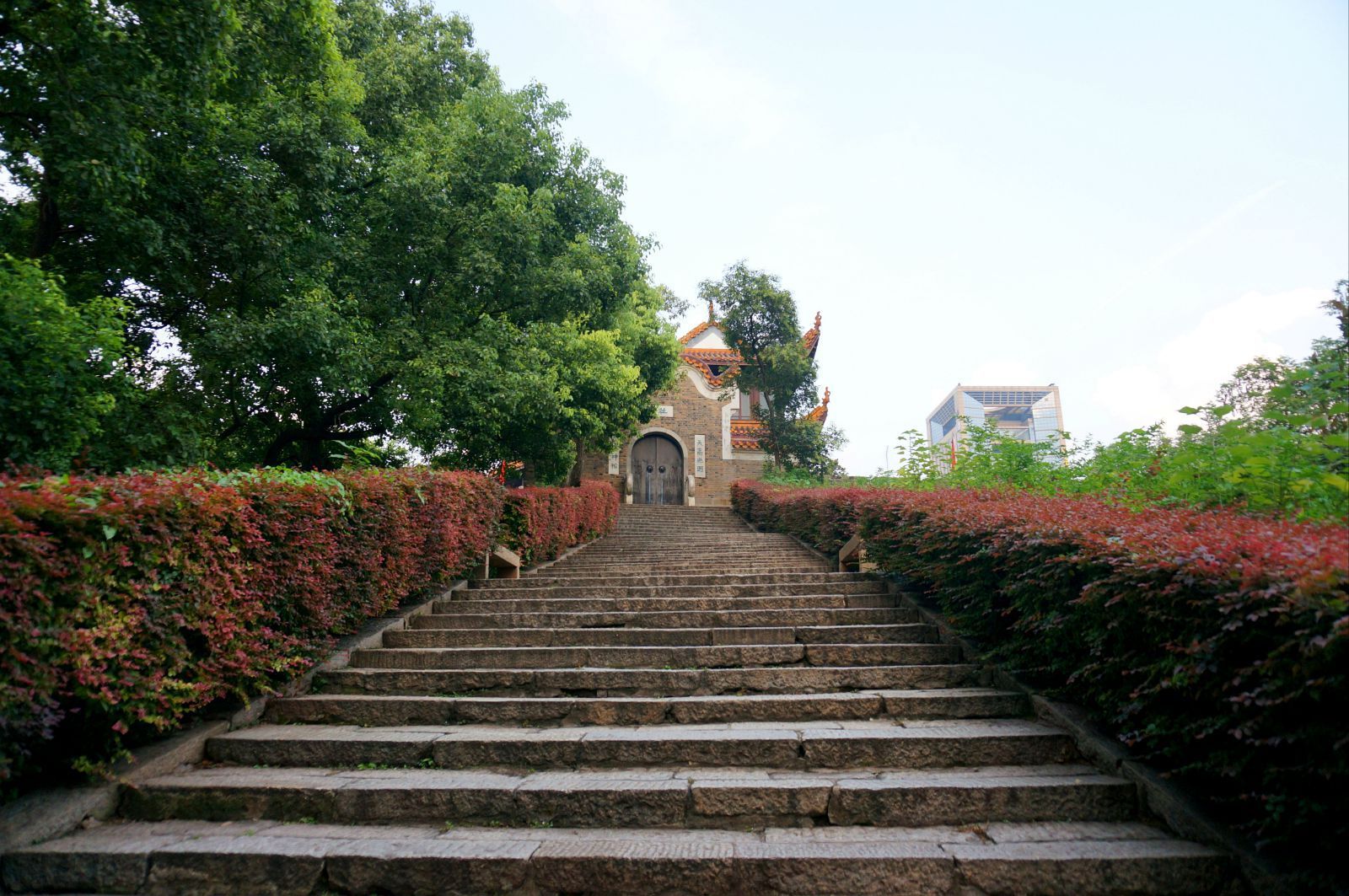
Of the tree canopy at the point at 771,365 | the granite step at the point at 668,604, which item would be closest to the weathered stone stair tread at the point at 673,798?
the granite step at the point at 668,604

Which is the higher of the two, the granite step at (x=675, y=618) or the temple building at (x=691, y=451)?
the temple building at (x=691, y=451)

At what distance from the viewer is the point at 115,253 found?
9.45 m

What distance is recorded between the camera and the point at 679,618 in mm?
7059

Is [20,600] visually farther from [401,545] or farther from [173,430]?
[173,430]

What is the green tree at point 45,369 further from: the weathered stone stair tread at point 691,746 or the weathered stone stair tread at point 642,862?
the weathered stone stair tread at point 642,862

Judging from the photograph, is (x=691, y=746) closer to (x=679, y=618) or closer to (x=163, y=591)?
(x=679, y=618)

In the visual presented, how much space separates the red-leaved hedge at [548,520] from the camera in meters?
10.2

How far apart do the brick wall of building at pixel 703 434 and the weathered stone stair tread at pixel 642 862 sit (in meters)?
22.9

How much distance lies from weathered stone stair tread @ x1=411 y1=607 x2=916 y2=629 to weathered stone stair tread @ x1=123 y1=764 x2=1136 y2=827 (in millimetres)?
2673

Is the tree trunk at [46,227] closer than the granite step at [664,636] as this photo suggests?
No

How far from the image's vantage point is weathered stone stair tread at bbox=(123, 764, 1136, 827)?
12.5 feet

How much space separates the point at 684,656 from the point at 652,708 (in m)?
0.99

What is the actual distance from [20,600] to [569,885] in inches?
112

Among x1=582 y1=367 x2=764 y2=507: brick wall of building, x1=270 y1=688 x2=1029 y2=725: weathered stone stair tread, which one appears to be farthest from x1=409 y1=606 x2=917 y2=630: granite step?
x1=582 y1=367 x2=764 y2=507: brick wall of building
